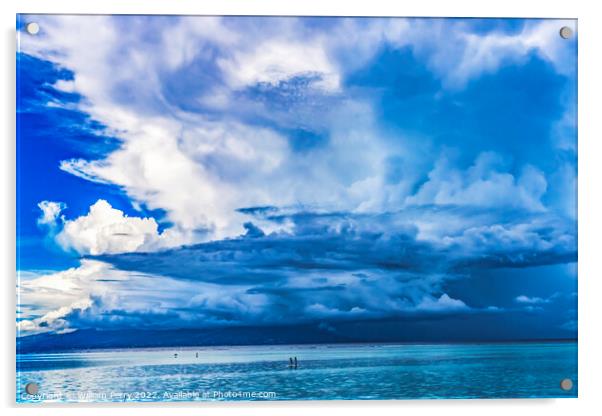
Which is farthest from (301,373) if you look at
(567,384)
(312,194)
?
(567,384)

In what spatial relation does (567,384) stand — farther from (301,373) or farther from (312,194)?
(312,194)

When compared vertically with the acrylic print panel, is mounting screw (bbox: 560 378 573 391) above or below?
below

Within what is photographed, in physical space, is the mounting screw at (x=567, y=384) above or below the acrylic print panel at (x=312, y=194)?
below

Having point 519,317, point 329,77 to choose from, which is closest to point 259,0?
point 329,77

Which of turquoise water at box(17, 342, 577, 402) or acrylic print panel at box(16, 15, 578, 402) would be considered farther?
acrylic print panel at box(16, 15, 578, 402)

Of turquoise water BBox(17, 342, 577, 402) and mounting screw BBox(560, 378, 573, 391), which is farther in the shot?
mounting screw BBox(560, 378, 573, 391)
